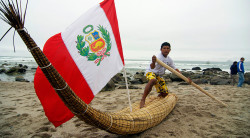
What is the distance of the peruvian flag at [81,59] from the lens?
7.50 ft

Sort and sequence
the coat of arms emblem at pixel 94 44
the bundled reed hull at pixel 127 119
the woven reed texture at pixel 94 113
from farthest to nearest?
the coat of arms emblem at pixel 94 44, the bundled reed hull at pixel 127 119, the woven reed texture at pixel 94 113

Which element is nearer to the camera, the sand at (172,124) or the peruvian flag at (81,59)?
the peruvian flag at (81,59)

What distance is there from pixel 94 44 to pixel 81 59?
16.5 inches

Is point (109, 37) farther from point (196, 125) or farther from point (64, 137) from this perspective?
point (196, 125)

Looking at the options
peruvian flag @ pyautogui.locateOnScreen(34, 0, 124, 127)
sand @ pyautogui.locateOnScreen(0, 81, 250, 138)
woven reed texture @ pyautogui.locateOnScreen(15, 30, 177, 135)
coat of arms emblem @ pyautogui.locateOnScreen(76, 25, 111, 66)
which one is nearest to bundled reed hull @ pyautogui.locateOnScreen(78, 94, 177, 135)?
woven reed texture @ pyautogui.locateOnScreen(15, 30, 177, 135)

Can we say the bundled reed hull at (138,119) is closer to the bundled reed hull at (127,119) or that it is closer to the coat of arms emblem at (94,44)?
the bundled reed hull at (127,119)

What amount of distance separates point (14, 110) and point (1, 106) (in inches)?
30.4

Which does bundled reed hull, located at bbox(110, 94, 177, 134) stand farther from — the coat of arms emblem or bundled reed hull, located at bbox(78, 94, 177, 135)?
the coat of arms emblem

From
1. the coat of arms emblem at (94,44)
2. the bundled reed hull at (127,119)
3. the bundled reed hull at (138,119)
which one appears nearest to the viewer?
the bundled reed hull at (127,119)

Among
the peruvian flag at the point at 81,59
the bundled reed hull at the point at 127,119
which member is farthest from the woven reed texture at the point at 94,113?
the peruvian flag at the point at 81,59

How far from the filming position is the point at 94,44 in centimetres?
271

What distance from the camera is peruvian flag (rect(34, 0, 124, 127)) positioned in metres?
2.29

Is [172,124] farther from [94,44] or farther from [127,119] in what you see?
[94,44]

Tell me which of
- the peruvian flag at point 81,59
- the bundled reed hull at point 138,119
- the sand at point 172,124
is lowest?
the sand at point 172,124
